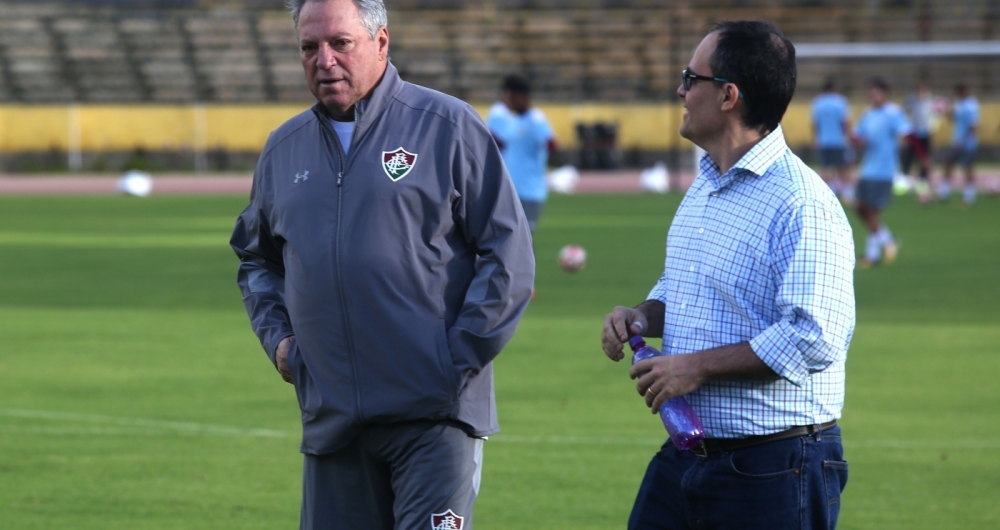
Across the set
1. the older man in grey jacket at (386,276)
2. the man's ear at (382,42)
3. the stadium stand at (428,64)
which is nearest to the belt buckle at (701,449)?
the older man in grey jacket at (386,276)

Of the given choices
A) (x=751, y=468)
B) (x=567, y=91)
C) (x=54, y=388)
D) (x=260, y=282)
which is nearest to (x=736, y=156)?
(x=751, y=468)

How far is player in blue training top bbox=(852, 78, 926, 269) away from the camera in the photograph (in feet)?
59.9

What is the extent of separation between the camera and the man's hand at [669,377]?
3.77 metres

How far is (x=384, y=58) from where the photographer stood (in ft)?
13.8

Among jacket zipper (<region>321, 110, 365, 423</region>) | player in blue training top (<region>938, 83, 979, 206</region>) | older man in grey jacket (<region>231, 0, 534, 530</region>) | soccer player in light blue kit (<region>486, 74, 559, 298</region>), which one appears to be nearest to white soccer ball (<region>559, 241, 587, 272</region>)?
soccer player in light blue kit (<region>486, 74, 559, 298</region>)

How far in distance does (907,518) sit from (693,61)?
142 inches

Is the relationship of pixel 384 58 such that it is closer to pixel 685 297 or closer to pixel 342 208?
pixel 342 208

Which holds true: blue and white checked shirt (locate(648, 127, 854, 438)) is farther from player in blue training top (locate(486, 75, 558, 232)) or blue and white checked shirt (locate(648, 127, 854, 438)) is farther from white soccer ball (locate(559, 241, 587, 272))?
white soccer ball (locate(559, 241, 587, 272))

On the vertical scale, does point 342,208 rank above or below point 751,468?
above

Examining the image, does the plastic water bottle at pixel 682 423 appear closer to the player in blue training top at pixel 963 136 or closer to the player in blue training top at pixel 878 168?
the player in blue training top at pixel 878 168

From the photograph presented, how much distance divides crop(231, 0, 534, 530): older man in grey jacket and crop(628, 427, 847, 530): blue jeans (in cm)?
64

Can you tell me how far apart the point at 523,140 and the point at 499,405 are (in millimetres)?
7354

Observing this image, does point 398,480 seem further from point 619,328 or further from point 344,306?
point 619,328

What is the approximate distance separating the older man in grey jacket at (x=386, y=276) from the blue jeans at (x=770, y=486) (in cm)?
64
